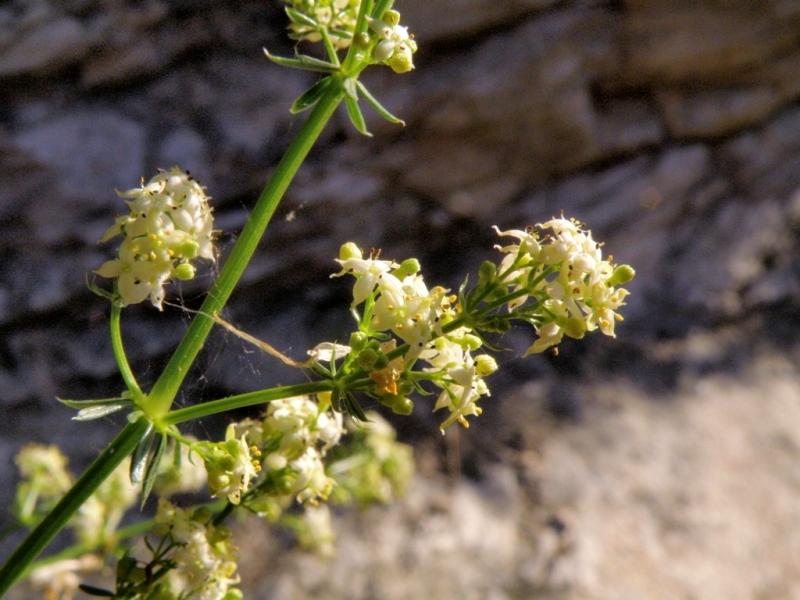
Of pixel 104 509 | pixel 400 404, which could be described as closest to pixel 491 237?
pixel 104 509

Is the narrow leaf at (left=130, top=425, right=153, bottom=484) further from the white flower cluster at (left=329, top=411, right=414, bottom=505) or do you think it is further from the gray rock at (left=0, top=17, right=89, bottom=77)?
the gray rock at (left=0, top=17, right=89, bottom=77)

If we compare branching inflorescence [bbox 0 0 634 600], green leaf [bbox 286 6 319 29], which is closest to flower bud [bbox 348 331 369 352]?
branching inflorescence [bbox 0 0 634 600]

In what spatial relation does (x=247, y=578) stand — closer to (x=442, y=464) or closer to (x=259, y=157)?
(x=442, y=464)

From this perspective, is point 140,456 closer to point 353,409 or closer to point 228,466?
point 228,466

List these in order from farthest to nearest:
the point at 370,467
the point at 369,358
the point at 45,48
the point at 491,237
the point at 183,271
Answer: the point at 491,237 < the point at 45,48 < the point at 370,467 < the point at 183,271 < the point at 369,358

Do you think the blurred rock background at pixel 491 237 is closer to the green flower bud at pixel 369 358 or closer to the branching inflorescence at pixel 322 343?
the branching inflorescence at pixel 322 343

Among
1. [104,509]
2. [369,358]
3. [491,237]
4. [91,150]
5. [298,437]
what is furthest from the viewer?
[491,237]
